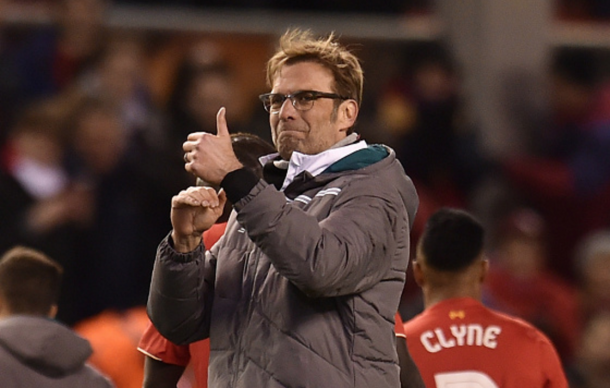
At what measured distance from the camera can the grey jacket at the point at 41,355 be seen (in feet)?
12.8

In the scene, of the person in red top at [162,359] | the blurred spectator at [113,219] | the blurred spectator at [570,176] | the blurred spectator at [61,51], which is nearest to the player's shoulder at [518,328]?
the person in red top at [162,359]

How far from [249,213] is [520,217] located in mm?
5891

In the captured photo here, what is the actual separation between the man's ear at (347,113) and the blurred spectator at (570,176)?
640 cm

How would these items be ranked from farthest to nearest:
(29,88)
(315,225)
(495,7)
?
(495,7) < (29,88) < (315,225)

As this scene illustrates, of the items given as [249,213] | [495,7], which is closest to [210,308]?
[249,213]

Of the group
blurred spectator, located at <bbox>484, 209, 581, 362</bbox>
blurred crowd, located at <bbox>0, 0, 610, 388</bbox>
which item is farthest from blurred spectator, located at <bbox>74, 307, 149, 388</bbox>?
blurred spectator, located at <bbox>484, 209, 581, 362</bbox>

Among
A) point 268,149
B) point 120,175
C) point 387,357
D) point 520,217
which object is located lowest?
point 520,217

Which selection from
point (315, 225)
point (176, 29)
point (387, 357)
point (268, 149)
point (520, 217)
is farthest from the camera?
point (176, 29)

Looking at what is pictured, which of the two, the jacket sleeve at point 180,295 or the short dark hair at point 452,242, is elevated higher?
the jacket sleeve at point 180,295

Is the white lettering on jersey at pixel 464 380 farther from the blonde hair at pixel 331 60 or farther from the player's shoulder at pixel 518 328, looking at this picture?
the blonde hair at pixel 331 60

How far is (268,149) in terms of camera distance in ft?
14.1

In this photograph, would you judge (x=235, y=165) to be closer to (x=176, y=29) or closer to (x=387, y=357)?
(x=387, y=357)

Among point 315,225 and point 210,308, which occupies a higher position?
point 315,225

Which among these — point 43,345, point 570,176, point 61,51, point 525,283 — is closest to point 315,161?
point 43,345
